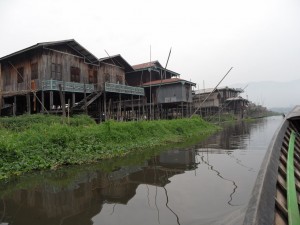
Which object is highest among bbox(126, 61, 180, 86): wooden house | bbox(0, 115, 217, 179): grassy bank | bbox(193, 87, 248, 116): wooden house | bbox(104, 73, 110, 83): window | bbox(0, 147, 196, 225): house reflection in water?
bbox(126, 61, 180, 86): wooden house

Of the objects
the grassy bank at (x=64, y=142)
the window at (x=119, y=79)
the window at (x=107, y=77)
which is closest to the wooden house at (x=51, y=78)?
the window at (x=107, y=77)

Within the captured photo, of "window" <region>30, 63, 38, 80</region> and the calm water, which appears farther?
"window" <region>30, 63, 38, 80</region>

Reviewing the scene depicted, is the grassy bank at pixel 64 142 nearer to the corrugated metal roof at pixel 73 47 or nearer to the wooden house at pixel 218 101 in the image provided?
the corrugated metal roof at pixel 73 47

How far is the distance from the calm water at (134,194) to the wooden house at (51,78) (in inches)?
428

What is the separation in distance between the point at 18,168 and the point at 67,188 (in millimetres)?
2466

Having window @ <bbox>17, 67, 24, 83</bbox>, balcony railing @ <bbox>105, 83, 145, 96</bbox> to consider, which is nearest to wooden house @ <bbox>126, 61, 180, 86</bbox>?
balcony railing @ <bbox>105, 83, 145, 96</bbox>

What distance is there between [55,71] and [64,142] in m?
11.0

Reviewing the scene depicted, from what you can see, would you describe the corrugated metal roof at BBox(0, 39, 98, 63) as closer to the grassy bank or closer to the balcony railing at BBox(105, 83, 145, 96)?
the balcony railing at BBox(105, 83, 145, 96)

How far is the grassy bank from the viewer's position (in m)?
8.54

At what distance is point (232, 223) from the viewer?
420 centimetres

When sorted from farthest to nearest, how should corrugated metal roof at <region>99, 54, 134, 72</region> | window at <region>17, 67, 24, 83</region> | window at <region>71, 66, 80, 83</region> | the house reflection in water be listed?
corrugated metal roof at <region>99, 54, 134, 72</region>
window at <region>71, 66, 80, 83</region>
window at <region>17, 67, 24, 83</region>
the house reflection in water

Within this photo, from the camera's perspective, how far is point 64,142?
10305 millimetres

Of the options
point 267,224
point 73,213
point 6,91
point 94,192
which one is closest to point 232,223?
point 267,224

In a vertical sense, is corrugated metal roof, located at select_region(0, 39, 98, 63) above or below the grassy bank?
above
